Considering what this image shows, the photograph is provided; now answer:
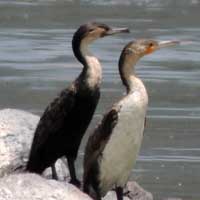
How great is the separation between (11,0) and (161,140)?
15788 millimetres

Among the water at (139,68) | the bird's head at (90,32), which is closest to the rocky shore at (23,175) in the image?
the bird's head at (90,32)

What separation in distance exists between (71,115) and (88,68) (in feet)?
1.31

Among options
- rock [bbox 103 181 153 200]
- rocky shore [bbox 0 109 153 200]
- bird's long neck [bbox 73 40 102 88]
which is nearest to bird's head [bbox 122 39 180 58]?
bird's long neck [bbox 73 40 102 88]

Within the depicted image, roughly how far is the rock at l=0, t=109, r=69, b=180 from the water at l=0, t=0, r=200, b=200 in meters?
1.99

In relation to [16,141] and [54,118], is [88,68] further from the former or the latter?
[16,141]

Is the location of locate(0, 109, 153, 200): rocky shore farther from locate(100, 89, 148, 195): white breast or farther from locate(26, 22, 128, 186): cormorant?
locate(100, 89, 148, 195): white breast

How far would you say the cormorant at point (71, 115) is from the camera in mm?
10273

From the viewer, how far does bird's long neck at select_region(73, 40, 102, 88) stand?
10250 mm

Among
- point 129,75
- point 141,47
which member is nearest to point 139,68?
point 141,47

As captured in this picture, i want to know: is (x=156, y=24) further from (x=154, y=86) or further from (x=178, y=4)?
(x=154, y=86)

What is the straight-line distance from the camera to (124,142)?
984 centimetres

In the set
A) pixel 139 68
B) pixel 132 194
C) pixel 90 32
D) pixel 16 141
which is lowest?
pixel 139 68

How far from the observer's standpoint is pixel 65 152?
10.6 metres

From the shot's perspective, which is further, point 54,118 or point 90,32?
point 90,32
